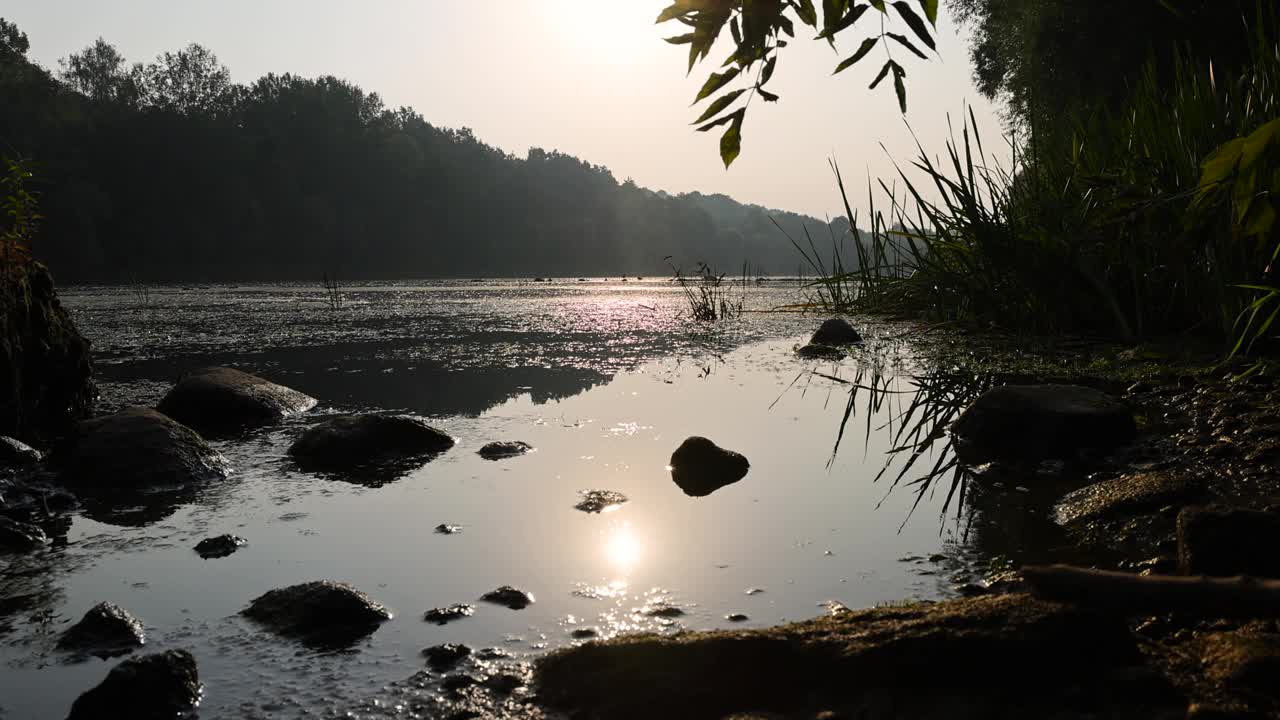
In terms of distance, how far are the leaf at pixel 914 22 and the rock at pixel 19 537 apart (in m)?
2.82

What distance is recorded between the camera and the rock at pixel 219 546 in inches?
96.3

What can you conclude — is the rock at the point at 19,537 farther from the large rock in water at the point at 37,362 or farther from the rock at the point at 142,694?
the large rock in water at the point at 37,362

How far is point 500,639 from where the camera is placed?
1.80 meters

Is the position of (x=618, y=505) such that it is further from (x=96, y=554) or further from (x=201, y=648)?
(x=96, y=554)

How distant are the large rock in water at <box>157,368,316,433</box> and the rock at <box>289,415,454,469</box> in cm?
93

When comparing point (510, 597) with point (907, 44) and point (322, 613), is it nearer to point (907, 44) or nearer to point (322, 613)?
point (322, 613)

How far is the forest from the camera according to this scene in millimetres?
55312

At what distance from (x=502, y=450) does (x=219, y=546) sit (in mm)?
1425

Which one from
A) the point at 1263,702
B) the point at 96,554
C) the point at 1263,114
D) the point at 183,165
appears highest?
the point at 183,165

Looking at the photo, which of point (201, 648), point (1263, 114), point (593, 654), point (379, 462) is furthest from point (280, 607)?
point (1263, 114)

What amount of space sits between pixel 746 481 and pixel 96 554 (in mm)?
2134

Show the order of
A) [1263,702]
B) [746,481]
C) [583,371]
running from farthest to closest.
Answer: [583,371]
[746,481]
[1263,702]

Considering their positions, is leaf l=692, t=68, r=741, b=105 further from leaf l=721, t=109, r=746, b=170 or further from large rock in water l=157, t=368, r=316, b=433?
large rock in water l=157, t=368, r=316, b=433

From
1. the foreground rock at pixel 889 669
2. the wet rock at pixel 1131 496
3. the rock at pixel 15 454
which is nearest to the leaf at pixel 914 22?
the foreground rock at pixel 889 669
